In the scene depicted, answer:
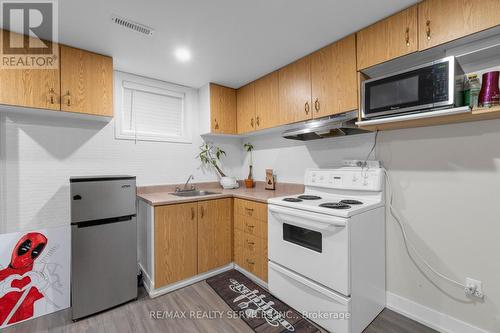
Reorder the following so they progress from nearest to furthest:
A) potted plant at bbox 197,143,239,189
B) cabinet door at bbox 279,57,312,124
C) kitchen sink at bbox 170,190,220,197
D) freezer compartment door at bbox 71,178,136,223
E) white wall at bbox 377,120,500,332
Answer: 1. white wall at bbox 377,120,500,332
2. freezer compartment door at bbox 71,178,136,223
3. cabinet door at bbox 279,57,312,124
4. kitchen sink at bbox 170,190,220,197
5. potted plant at bbox 197,143,239,189

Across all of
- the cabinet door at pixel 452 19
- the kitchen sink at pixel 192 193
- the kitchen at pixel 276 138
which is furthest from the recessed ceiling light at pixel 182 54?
the cabinet door at pixel 452 19

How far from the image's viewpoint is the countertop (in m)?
2.26

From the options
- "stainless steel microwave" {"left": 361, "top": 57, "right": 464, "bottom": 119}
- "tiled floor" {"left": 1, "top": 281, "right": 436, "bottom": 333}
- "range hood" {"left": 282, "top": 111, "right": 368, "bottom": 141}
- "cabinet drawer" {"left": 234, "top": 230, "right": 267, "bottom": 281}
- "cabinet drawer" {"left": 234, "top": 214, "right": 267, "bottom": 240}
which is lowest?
"tiled floor" {"left": 1, "top": 281, "right": 436, "bottom": 333}

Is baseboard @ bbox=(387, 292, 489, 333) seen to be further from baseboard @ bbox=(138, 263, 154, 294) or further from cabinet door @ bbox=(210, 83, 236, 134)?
cabinet door @ bbox=(210, 83, 236, 134)

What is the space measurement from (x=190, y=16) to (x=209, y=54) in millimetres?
560

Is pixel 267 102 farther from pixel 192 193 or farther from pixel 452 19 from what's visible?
pixel 452 19

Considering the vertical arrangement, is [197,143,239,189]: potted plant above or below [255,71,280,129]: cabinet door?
below

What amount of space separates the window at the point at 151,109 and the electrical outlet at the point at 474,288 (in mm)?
3058

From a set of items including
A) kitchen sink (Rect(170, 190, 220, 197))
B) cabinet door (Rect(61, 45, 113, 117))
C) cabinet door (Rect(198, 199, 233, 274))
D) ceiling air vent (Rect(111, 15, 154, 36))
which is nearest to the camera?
ceiling air vent (Rect(111, 15, 154, 36))

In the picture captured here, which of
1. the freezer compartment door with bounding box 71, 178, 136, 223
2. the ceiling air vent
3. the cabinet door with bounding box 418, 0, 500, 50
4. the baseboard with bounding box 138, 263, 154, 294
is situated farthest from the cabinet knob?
the baseboard with bounding box 138, 263, 154, 294

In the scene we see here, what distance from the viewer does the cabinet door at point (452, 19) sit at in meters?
1.25

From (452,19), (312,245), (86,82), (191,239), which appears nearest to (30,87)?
(86,82)

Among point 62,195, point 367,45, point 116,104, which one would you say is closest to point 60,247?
point 62,195

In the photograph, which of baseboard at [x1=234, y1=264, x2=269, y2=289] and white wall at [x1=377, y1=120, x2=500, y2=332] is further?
baseboard at [x1=234, y1=264, x2=269, y2=289]
